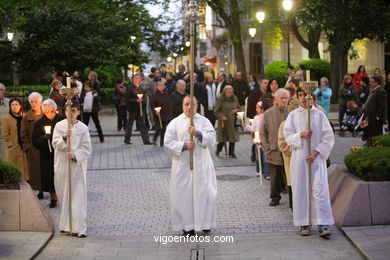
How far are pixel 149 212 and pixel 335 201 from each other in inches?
108

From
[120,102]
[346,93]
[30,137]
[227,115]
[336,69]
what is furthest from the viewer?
[336,69]

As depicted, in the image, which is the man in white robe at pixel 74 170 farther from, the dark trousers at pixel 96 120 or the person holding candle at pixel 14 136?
the dark trousers at pixel 96 120

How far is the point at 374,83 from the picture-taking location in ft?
59.4

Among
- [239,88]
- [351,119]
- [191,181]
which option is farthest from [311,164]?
[239,88]

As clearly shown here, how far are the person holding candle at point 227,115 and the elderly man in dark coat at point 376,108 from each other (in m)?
3.18

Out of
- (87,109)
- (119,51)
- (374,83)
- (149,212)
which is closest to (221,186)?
(149,212)

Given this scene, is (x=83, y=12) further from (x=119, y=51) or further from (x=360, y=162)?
(x=360, y=162)

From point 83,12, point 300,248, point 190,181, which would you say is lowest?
point 300,248

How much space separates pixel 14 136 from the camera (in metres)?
12.8

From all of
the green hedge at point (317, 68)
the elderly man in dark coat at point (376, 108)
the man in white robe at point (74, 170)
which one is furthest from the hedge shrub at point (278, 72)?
the man in white robe at point (74, 170)

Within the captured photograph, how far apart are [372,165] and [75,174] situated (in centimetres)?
377

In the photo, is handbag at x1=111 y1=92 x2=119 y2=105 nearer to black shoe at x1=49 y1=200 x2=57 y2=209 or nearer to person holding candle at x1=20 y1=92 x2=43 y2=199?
person holding candle at x1=20 y1=92 x2=43 y2=199

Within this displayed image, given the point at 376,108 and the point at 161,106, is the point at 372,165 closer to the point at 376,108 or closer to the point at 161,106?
the point at 376,108

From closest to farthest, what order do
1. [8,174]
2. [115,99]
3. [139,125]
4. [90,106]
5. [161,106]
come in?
[8,174] < [161,106] < [139,125] < [90,106] < [115,99]
